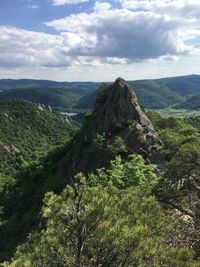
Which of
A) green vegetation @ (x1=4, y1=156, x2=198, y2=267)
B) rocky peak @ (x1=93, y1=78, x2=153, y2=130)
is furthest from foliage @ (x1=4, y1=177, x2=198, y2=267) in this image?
rocky peak @ (x1=93, y1=78, x2=153, y2=130)

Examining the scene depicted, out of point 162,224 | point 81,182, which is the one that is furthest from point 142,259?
point 81,182

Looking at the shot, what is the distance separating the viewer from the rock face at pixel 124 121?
3233 inches

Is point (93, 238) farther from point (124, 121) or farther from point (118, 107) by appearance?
point (118, 107)

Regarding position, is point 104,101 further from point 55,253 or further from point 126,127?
point 55,253

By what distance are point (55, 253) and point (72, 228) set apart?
1436 millimetres

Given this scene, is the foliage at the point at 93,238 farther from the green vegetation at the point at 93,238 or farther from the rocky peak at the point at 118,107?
the rocky peak at the point at 118,107

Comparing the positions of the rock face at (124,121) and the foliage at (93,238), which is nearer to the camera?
the foliage at (93,238)

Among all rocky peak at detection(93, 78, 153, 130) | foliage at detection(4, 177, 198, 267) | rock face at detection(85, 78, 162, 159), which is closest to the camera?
foliage at detection(4, 177, 198, 267)

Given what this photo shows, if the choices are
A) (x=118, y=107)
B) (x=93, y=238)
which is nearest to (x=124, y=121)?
(x=118, y=107)

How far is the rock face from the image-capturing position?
3233 inches

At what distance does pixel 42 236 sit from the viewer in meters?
19.4

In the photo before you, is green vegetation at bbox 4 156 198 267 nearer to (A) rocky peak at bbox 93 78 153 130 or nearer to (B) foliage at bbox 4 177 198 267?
(B) foliage at bbox 4 177 198 267

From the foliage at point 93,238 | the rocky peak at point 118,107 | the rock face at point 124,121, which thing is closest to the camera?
the foliage at point 93,238

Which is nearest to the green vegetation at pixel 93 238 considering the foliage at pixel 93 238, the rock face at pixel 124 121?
the foliage at pixel 93 238
